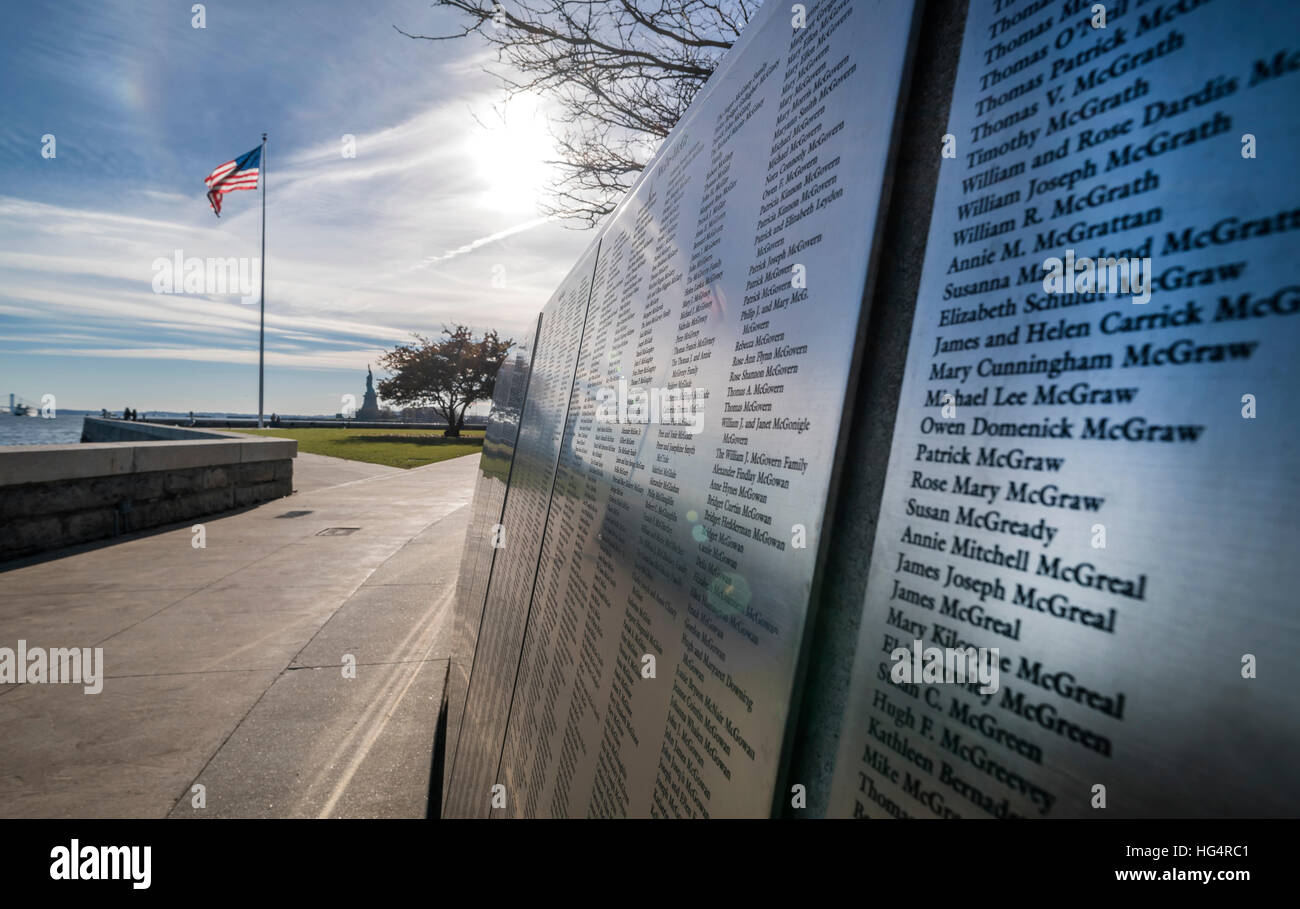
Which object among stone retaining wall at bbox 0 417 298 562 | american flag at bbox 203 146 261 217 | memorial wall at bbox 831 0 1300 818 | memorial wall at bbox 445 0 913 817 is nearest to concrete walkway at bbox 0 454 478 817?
stone retaining wall at bbox 0 417 298 562

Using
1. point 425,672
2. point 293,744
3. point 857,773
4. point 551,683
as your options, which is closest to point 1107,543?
point 857,773

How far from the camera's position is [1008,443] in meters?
0.61

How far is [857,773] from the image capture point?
726 millimetres

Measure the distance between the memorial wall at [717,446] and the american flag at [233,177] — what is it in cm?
2217

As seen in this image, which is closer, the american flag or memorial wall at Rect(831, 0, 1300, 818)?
memorial wall at Rect(831, 0, 1300, 818)

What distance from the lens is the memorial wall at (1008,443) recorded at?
0.44 meters

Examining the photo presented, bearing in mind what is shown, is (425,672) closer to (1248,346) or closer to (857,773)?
(857,773)

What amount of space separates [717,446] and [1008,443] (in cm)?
63

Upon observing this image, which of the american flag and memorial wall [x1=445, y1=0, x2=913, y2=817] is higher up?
the american flag

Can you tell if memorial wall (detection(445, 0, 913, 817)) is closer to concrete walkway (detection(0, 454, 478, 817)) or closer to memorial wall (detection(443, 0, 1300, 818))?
memorial wall (detection(443, 0, 1300, 818))

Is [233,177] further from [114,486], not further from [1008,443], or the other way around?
[1008,443]

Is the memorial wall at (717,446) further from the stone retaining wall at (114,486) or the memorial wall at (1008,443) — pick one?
the stone retaining wall at (114,486)

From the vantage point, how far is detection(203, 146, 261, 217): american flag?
19.5 m
